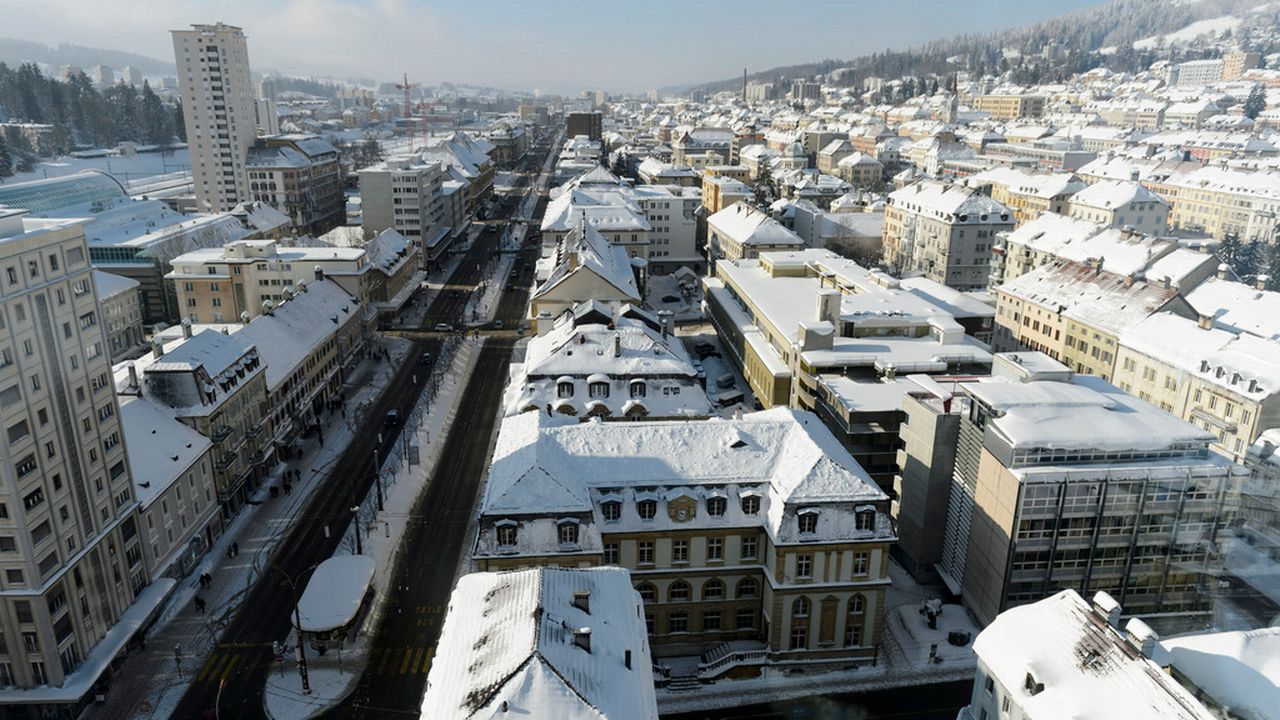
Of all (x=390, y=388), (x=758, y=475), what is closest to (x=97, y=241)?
(x=390, y=388)

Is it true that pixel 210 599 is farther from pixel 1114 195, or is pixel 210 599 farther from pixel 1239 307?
pixel 1114 195

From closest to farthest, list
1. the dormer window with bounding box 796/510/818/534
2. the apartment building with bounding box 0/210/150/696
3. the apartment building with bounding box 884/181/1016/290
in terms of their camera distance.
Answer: the apartment building with bounding box 0/210/150/696 < the dormer window with bounding box 796/510/818/534 < the apartment building with bounding box 884/181/1016/290

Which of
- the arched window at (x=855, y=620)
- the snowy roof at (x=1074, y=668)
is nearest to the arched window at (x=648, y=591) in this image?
the arched window at (x=855, y=620)

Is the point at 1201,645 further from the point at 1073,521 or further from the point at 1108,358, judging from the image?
the point at 1108,358

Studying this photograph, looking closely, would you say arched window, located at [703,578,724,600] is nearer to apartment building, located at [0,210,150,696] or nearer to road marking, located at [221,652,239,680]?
road marking, located at [221,652,239,680]

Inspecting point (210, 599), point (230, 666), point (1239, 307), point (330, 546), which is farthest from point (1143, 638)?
point (1239, 307)

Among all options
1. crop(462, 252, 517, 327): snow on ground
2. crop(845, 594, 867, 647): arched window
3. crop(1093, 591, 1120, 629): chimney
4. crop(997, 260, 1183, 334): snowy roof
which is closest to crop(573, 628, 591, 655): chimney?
crop(845, 594, 867, 647): arched window
